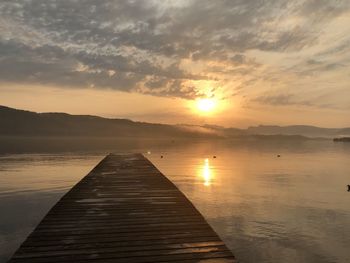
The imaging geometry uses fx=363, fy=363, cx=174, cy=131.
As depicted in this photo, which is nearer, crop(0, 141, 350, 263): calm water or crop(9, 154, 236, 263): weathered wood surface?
crop(9, 154, 236, 263): weathered wood surface

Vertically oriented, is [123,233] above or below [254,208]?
above

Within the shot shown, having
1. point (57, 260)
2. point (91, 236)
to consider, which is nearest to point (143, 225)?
point (91, 236)

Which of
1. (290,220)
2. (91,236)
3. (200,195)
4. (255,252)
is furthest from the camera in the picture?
(200,195)

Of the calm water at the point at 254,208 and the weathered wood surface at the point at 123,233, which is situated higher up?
the weathered wood surface at the point at 123,233

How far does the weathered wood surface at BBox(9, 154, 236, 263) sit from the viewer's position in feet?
33.4

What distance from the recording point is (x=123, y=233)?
12.3 meters

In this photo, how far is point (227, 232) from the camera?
734 inches

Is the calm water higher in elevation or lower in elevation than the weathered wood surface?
lower

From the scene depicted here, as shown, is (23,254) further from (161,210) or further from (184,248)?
(161,210)

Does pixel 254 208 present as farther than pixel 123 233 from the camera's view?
Yes

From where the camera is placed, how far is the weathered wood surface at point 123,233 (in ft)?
33.4

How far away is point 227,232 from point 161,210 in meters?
4.56

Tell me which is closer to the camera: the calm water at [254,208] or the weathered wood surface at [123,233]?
the weathered wood surface at [123,233]

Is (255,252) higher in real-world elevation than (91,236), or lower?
lower
